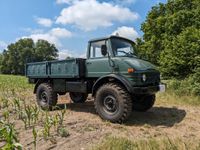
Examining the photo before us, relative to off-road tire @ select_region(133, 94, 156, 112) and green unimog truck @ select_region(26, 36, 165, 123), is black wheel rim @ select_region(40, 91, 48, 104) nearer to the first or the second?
green unimog truck @ select_region(26, 36, 165, 123)

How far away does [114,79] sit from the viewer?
7160mm

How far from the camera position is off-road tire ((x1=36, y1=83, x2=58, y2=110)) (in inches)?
359

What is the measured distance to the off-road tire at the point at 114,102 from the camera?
670 cm

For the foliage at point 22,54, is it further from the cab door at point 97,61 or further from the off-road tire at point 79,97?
the cab door at point 97,61

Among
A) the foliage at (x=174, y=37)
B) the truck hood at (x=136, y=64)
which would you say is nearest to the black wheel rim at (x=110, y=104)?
the truck hood at (x=136, y=64)

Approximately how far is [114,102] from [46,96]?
11.0 feet

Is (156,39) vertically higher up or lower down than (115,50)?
higher up

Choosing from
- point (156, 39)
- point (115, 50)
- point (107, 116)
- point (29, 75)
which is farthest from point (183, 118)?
point (156, 39)

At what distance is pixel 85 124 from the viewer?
266 inches

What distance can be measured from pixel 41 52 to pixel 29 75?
76439 mm

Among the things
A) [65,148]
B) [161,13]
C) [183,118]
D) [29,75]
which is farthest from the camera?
[161,13]

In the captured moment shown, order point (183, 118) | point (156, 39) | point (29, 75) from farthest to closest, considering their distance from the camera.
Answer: point (156, 39) → point (29, 75) → point (183, 118)

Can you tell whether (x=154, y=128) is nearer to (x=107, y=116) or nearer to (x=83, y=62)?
(x=107, y=116)

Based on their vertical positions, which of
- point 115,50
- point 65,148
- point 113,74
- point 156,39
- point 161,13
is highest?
point 161,13
